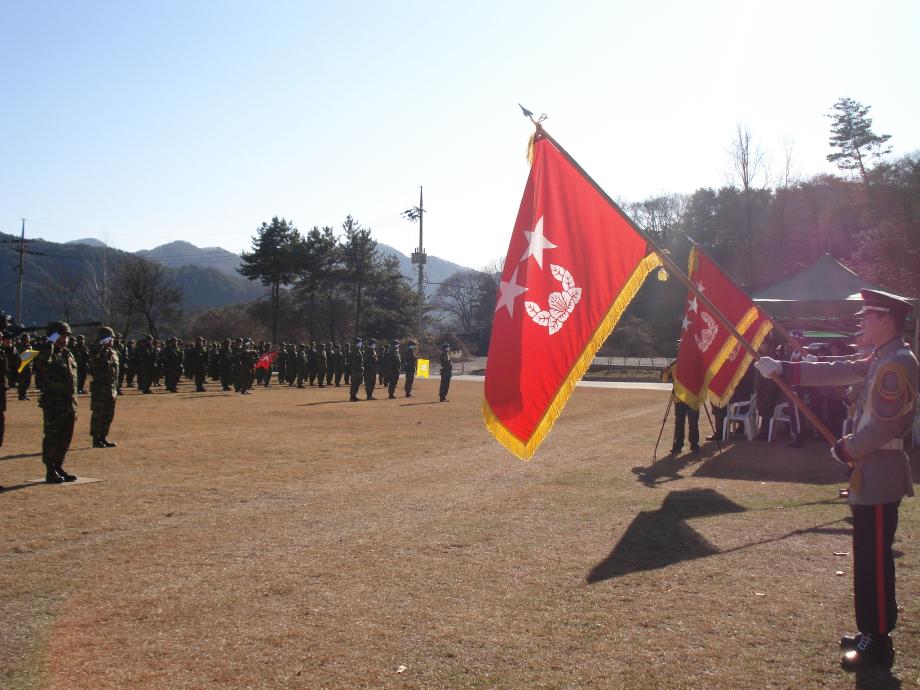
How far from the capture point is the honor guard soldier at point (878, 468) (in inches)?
170

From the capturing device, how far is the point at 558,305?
6543 millimetres

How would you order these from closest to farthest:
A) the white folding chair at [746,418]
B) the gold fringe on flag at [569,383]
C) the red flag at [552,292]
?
the gold fringe on flag at [569,383]
the red flag at [552,292]
the white folding chair at [746,418]

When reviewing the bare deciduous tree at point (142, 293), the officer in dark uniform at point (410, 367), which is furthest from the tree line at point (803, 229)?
the bare deciduous tree at point (142, 293)

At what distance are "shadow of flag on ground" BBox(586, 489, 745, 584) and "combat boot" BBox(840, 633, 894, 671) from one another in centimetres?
196

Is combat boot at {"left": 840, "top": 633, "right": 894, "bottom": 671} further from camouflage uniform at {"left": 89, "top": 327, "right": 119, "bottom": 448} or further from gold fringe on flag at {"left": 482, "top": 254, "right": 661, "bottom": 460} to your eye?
camouflage uniform at {"left": 89, "top": 327, "right": 119, "bottom": 448}

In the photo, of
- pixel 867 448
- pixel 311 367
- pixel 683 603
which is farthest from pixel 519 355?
pixel 311 367

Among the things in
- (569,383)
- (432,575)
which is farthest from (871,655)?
(432,575)

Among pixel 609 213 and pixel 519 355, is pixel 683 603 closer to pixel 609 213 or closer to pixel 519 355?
pixel 519 355

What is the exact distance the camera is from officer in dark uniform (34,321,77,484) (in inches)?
398

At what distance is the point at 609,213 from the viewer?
663cm

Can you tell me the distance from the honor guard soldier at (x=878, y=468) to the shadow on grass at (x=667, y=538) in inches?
78.1

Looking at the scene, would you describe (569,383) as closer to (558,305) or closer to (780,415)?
(558,305)

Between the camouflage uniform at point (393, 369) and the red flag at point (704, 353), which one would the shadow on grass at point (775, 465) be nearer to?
the red flag at point (704, 353)

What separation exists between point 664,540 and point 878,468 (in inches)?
117
